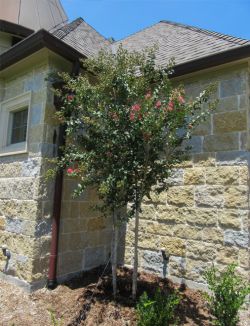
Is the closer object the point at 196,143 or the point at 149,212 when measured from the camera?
the point at 196,143

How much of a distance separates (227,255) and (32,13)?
7488 millimetres

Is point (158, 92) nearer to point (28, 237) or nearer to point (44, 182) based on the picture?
point (44, 182)

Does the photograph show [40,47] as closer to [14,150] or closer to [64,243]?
[14,150]

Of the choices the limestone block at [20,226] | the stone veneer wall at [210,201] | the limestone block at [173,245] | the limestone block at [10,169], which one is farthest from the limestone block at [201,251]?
the limestone block at [10,169]

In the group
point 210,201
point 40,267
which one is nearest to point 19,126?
point 40,267

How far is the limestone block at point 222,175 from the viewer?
14.8 ft

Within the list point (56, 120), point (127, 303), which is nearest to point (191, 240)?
point (127, 303)

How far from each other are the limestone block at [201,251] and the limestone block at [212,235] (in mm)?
80

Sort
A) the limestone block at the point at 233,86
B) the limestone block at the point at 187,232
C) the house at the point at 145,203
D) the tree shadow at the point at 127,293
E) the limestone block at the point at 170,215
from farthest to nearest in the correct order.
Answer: the limestone block at the point at 170,215 < the limestone block at the point at 187,232 < the limestone block at the point at 233,86 < the house at the point at 145,203 < the tree shadow at the point at 127,293

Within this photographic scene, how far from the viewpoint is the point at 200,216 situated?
477cm

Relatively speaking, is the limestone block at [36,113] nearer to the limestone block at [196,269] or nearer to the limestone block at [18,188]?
the limestone block at [18,188]

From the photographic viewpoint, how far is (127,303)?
4148mm

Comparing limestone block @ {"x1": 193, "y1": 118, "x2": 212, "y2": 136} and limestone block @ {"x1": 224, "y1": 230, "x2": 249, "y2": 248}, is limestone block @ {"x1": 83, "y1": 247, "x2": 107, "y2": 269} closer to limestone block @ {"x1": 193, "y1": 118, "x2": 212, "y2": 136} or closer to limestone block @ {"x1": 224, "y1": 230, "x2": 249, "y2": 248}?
limestone block @ {"x1": 224, "y1": 230, "x2": 249, "y2": 248}

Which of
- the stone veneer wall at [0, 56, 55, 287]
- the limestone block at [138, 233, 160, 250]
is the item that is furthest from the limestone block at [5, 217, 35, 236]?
the limestone block at [138, 233, 160, 250]
